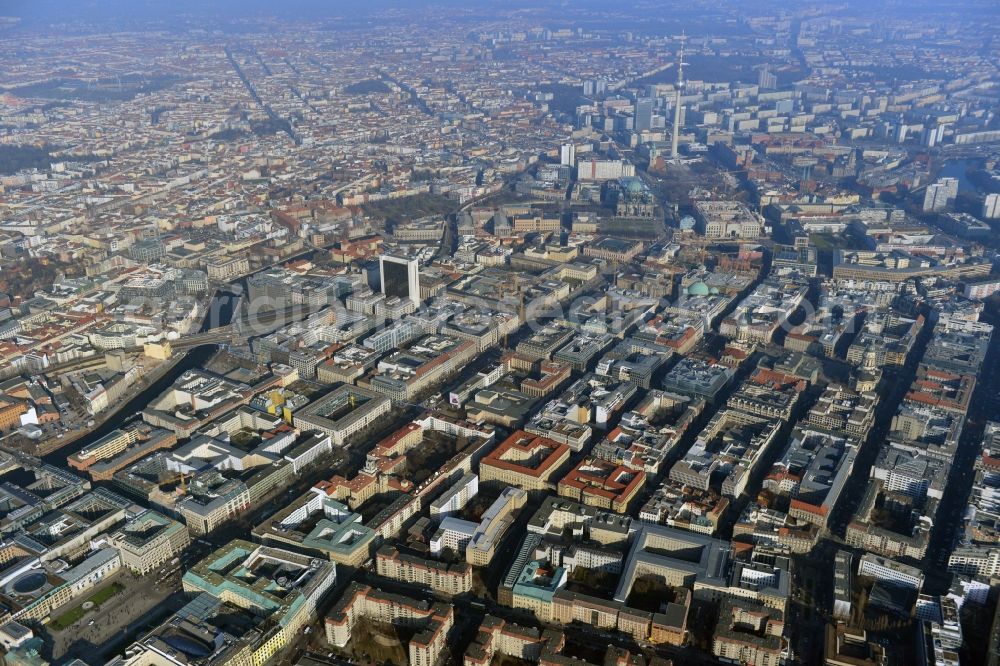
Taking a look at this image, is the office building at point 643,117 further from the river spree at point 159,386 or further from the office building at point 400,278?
the river spree at point 159,386

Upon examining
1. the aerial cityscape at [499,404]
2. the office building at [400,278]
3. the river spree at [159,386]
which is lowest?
the river spree at [159,386]

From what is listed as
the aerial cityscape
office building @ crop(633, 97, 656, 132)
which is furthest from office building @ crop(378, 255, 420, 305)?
office building @ crop(633, 97, 656, 132)

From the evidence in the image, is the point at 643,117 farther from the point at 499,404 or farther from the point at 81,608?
the point at 81,608

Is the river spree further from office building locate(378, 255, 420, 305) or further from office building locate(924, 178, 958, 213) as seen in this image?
office building locate(924, 178, 958, 213)

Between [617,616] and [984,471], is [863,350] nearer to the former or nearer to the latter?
[984,471]


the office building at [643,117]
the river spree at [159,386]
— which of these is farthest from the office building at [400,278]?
the office building at [643,117]

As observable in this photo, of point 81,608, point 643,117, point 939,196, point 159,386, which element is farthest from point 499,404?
point 643,117

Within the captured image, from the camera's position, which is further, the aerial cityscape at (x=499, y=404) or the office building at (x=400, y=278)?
the office building at (x=400, y=278)

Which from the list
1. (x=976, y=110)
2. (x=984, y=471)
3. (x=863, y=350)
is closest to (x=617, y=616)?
(x=984, y=471)

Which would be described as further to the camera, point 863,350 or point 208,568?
point 863,350
